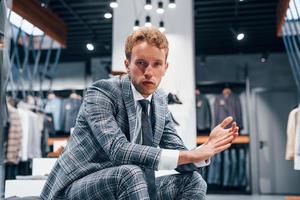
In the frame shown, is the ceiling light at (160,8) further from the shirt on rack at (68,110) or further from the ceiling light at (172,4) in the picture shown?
the shirt on rack at (68,110)

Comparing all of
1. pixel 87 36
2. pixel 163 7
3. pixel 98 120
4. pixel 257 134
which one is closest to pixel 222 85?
pixel 257 134

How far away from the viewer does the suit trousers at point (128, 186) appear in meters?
1.35

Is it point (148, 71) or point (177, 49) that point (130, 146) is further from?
point (177, 49)

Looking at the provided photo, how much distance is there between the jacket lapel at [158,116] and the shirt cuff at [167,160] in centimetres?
19

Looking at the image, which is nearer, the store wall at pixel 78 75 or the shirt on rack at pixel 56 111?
the shirt on rack at pixel 56 111

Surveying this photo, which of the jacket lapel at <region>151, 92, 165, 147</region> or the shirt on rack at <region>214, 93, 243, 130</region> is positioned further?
the shirt on rack at <region>214, 93, 243, 130</region>

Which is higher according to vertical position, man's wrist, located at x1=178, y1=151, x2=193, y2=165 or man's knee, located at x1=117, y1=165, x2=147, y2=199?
man's wrist, located at x1=178, y1=151, x2=193, y2=165

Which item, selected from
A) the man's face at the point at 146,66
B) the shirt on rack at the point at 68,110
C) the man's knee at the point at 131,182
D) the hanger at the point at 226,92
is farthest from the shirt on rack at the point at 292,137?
the man's knee at the point at 131,182

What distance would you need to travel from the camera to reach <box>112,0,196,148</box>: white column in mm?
5480

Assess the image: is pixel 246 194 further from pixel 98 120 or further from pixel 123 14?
pixel 98 120

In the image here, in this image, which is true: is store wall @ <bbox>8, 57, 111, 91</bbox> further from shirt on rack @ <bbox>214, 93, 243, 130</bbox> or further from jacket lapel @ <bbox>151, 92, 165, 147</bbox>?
jacket lapel @ <bbox>151, 92, 165, 147</bbox>

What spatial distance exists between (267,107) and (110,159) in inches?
325

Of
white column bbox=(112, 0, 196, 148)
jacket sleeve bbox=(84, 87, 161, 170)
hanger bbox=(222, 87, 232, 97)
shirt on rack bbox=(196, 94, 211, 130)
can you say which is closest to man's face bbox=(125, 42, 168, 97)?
jacket sleeve bbox=(84, 87, 161, 170)

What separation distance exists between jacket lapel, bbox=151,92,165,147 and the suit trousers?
182 mm
